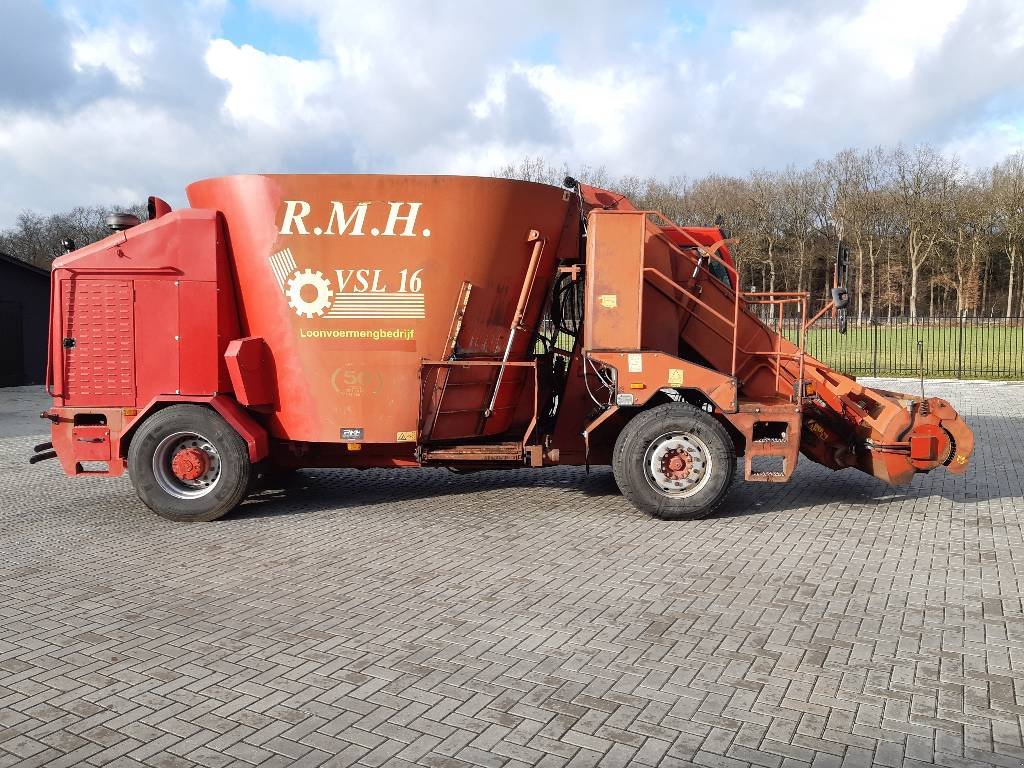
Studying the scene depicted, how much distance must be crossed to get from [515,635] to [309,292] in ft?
12.8

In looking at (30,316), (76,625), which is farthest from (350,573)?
(30,316)

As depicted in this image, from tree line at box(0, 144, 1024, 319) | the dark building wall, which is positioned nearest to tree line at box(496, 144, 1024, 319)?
tree line at box(0, 144, 1024, 319)

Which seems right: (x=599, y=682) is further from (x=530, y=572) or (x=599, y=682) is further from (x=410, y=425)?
(x=410, y=425)

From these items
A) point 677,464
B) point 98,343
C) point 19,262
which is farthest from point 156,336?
point 19,262

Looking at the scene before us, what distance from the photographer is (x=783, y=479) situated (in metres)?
7.48

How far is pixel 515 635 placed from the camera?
186 inches

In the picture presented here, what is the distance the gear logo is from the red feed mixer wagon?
1 cm

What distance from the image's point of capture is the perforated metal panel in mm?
7441

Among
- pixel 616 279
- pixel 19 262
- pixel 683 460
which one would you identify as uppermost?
pixel 19 262

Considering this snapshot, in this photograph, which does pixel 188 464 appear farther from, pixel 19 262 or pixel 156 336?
pixel 19 262

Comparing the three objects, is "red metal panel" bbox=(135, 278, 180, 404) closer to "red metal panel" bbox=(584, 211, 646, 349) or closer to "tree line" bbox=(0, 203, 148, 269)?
"red metal panel" bbox=(584, 211, 646, 349)

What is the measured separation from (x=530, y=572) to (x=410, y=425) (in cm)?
212

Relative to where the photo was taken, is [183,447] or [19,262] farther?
[19,262]

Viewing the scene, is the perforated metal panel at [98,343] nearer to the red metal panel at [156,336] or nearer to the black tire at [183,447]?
Result: the red metal panel at [156,336]
